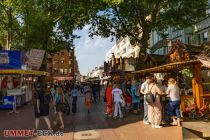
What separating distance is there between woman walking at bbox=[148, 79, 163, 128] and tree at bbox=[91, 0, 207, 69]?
17.7 m

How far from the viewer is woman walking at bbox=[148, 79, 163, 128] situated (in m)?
15.5

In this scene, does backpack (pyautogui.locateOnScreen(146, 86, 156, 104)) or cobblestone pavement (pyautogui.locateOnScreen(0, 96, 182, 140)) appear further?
backpack (pyautogui.locateOnScreen(146, 86, 156, 104))

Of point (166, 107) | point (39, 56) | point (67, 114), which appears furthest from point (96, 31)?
point (166, 107)

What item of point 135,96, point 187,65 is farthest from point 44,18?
point 187,65

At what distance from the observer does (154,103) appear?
1570 cm

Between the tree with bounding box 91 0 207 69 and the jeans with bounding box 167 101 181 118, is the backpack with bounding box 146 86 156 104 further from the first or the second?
the tree with bounding box 91 0 207 69

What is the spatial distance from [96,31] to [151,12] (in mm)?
5809

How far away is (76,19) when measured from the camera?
39156 mm

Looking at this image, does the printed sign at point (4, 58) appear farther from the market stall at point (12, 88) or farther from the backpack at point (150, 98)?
the backpack at point (150, 98)

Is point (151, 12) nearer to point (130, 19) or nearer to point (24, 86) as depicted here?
point (130, 19)

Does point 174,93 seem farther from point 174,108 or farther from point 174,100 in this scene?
point 174,108

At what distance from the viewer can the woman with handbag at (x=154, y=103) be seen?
610 inches

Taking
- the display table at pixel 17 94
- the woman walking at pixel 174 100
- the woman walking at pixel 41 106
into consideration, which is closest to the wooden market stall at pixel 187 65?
the woman walking at pixel 174 100

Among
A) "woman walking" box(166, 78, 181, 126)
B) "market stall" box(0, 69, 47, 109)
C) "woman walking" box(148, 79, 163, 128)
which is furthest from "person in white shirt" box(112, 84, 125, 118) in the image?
"market stall" box(0, 69, 47, 109)
